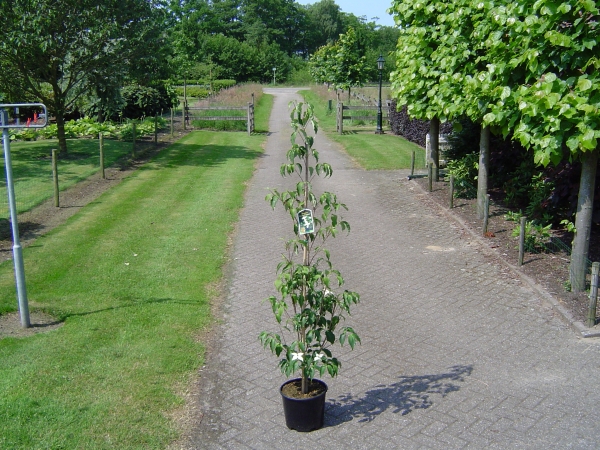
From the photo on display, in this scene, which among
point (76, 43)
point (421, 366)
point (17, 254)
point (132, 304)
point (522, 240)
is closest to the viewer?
point (421, 366)

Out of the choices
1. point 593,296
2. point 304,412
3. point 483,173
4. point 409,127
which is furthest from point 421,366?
point 409,127

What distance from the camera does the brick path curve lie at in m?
5.53

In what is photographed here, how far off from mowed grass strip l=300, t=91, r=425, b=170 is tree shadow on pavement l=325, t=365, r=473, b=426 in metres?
14.2

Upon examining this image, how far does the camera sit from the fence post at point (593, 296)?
24.4 ft

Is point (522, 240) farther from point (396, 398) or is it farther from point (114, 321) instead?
point (114, 321)

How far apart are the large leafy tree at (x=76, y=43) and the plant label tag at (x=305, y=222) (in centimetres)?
1509

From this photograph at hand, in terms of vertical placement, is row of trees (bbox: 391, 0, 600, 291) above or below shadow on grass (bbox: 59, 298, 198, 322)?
above

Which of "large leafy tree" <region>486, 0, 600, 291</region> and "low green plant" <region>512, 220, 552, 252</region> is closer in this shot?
"large leafy tree" <region>486, 0, 600, 291</region>

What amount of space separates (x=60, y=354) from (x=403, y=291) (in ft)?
15.9

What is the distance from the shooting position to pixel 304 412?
547 cm

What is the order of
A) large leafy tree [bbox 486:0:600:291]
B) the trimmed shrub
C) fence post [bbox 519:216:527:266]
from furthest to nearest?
the trimmed shrub < fence post [bbox 519:216:527:266] < large leafy tree [bbox 486:0:600:291]

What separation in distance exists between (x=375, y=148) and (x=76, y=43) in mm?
11499

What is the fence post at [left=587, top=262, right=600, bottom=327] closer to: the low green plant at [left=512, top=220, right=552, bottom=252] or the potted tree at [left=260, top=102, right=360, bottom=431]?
the low green plant at [left=512, top=220, right=552, bottom=252]

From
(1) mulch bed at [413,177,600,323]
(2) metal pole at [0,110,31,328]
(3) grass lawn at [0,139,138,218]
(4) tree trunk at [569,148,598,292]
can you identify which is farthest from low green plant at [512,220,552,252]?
(3) grass lawn at [0,139,138,218]
